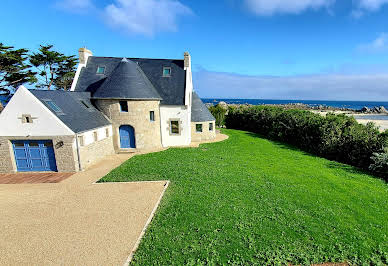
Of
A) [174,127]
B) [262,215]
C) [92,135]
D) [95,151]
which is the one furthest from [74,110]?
[262,215]

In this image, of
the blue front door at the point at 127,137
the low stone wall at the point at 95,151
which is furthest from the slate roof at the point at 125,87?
the low stone wall at the point at 95,151

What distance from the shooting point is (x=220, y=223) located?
761 cm

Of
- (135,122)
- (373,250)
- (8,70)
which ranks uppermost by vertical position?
(8,70)

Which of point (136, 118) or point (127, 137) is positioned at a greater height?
point (136, 118)

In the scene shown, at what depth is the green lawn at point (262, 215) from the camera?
20.1 ft

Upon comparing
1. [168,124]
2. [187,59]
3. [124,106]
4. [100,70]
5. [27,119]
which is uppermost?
[187,59]

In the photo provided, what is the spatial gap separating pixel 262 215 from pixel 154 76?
764 inches

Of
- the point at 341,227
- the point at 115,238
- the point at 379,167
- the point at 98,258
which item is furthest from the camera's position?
the point at 379,167

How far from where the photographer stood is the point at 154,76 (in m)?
22.5

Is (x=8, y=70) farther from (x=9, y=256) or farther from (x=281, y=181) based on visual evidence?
(x=281, y=181)

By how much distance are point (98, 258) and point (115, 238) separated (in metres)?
0.92

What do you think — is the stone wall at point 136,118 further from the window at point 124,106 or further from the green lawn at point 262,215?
the green lawn at point 262,215

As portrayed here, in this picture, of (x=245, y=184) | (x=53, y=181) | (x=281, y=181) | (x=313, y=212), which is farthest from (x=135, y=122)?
(x=313, y=212)

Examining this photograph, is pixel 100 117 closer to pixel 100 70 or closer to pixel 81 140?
pixel 81 140
